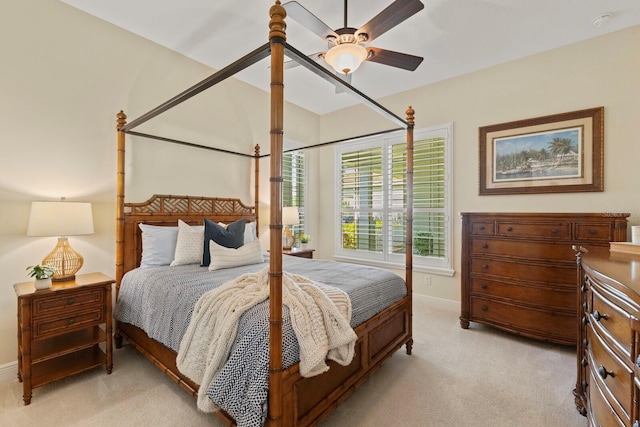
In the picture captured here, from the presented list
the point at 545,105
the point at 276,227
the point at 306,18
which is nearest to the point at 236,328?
the point at 276,227

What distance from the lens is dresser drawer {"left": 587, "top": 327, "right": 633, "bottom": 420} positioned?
96 cm

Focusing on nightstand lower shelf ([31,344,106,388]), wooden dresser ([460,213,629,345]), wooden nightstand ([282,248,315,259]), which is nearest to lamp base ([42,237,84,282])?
nightstand lower shelf ([31,344,106,388])

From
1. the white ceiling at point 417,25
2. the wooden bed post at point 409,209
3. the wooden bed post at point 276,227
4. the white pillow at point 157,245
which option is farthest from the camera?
the white pillow at point 157,245

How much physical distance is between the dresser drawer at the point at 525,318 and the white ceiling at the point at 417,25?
2620 millimetres

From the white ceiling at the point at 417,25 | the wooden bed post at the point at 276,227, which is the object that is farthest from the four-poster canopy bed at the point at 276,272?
the white ceiling at the point at 417,25

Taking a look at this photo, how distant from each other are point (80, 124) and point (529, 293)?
14.4 feet

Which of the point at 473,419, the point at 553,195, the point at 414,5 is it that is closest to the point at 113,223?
the point at 414,5

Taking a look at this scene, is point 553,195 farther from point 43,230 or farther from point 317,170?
point 43,230

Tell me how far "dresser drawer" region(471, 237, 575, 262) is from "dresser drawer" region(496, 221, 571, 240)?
7 centimetres

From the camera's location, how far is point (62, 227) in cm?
214

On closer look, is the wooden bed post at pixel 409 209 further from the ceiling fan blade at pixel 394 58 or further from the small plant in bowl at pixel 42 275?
the small plant in bowl at pixel 42 275

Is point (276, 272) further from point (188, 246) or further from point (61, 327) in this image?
point (61, 327)

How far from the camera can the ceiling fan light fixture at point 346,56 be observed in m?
2.00

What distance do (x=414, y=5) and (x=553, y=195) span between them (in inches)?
101
